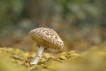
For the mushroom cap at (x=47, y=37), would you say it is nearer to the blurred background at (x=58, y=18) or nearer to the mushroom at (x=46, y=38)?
the mushroom at (x=46, y=38)

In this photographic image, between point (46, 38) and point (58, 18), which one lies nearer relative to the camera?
point (46, 38)

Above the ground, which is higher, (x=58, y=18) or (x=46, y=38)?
(x=58, y=18)

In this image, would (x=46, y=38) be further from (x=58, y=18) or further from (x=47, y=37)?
(x=58, y=18)

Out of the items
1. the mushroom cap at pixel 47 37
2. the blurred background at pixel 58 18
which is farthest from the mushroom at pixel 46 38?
the blurred background at pixel 58 18

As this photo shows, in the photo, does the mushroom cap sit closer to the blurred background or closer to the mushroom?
the mushroom

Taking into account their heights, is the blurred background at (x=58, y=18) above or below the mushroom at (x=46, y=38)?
above

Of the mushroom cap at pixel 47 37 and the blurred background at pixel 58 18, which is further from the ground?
the blurred background at pixel 58 18

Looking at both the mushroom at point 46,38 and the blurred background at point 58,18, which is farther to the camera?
the blurred background at point 58,18

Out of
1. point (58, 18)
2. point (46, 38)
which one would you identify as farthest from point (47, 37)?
point (58, 18)
